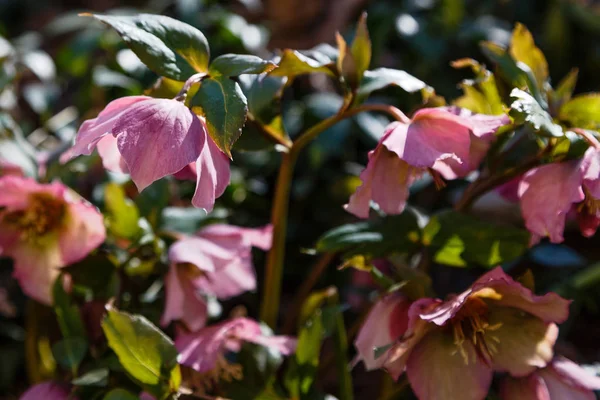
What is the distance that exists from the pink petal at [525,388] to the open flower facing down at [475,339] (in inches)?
0.6

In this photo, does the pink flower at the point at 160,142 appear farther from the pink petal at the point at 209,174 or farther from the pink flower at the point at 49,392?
the pink flower at the point at 49,392

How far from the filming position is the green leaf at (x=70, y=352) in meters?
0.69

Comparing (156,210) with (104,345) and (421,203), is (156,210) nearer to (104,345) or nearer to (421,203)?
(104,345)

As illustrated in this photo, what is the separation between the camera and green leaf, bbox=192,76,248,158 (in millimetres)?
527

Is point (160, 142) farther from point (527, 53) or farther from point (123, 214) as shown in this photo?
point (527, 53)

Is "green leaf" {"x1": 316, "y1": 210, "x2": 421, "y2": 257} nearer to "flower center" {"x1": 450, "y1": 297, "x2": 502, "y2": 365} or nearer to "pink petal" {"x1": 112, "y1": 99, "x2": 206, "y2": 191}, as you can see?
"flower center" {"x1": 450, "y1": 297, "x2": 502, "y2": 365}

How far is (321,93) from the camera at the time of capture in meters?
1.19

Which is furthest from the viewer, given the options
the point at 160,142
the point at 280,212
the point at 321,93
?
the point at 321,93

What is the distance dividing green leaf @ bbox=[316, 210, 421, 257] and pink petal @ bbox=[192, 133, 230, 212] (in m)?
0.17

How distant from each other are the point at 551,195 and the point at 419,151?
0.42 ft

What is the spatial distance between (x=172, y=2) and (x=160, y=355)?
2.70 ft

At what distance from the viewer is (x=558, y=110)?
723 mm

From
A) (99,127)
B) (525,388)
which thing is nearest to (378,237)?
(525,388)

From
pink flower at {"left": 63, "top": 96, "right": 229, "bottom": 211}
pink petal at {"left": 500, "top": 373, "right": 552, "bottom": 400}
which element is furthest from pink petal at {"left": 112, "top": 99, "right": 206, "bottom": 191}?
pink petal at {"left": 500, "top": 373, "right": 552, "bottom": 400}
